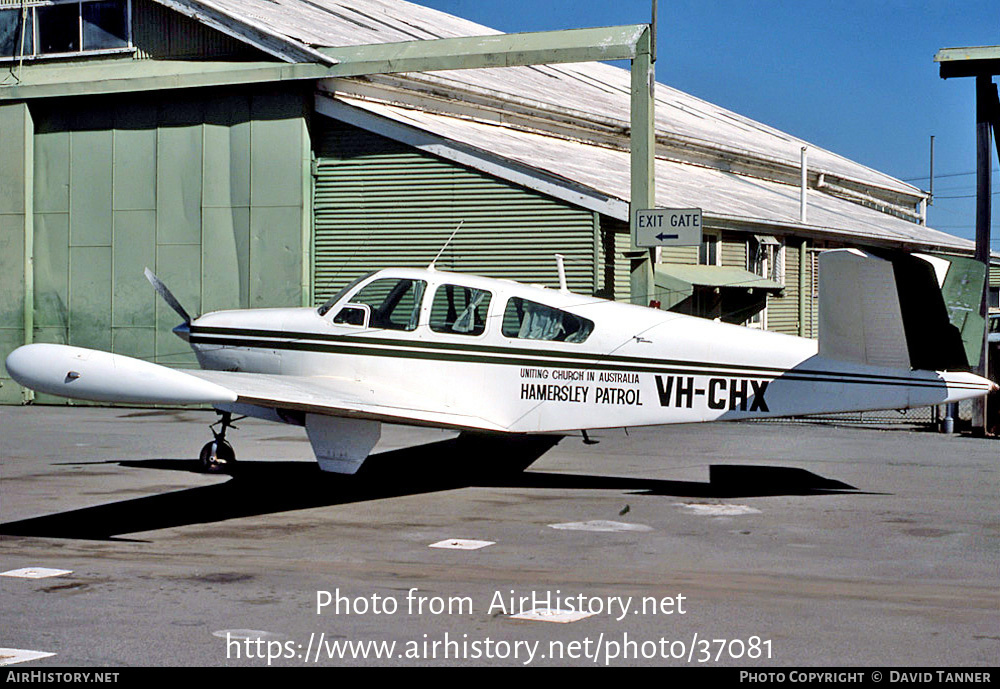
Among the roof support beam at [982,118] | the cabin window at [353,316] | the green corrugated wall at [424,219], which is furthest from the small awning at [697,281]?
the cabin window at [353,316]

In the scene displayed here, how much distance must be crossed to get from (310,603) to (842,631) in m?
3.08

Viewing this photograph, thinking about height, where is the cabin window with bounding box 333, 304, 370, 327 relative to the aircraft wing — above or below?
above

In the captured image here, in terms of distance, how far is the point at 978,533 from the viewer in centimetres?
984

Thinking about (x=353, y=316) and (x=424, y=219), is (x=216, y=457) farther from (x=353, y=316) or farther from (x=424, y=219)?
(x=424, y=219)

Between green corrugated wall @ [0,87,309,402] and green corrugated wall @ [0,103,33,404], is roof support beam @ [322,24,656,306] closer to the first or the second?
green corrugated wall @ [0,87,309,402]

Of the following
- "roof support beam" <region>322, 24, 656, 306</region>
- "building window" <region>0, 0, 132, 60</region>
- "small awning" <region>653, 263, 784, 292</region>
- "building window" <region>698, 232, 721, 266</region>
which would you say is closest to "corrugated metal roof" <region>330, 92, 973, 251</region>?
"building window" <region>698, 232, 721, 266</region>

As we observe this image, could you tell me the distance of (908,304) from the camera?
35.2ft

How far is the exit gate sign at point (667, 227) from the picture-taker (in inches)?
705

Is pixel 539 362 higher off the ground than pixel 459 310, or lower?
lower

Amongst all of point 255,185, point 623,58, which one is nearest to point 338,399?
point 623,58

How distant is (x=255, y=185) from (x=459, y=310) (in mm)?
11744

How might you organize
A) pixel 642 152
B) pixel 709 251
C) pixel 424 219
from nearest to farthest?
1. pixel 642 152
2. pixel 424 219
3. pixel 709 251

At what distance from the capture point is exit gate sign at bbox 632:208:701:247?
17.9 metres

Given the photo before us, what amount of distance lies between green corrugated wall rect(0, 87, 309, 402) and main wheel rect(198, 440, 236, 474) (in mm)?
9251
